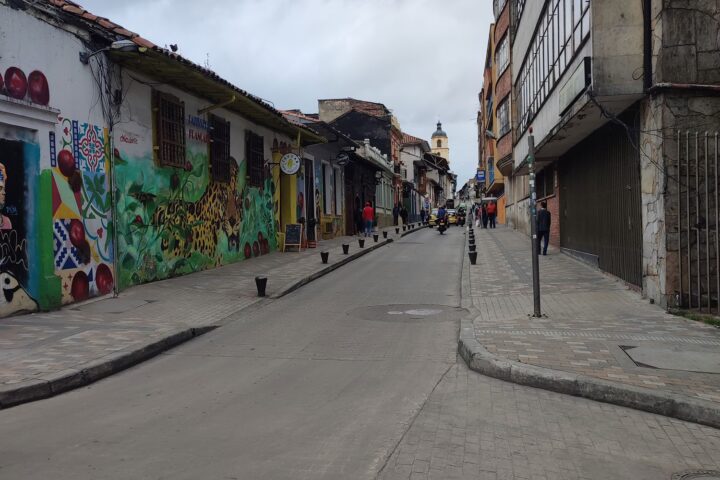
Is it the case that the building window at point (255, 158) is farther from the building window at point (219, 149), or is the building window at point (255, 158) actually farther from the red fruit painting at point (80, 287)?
the red fruit painting at point (80, 287)

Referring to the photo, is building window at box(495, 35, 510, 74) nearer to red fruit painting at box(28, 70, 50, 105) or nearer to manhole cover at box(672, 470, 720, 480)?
red fruit painting at box(28, 70, 50, 105)

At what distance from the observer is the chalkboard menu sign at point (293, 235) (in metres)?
19.8

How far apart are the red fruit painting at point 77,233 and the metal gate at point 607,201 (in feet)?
30.0

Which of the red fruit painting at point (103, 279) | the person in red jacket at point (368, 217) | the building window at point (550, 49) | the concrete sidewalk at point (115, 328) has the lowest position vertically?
the concrete sidewalk at point (115, 328)

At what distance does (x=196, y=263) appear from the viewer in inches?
548

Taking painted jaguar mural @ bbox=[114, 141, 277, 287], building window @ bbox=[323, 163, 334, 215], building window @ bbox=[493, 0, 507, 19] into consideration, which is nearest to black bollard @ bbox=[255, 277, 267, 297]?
painted jaguar mural @ bbox=[114, 141, 277, 287]

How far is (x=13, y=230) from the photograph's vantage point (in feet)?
28.9

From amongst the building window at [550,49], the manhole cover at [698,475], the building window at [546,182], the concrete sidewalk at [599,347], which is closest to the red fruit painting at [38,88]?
the concrete sidewalk at [599,347]

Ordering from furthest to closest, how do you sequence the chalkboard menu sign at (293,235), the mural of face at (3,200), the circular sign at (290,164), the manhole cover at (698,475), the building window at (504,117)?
the building window at (504,117)
the chalkboard menu sign at (293,235)
the circular sign at (290,164)
the mural of face at (3,200)
the manhole cover at (698,475)

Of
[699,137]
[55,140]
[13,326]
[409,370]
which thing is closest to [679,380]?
[409,370]

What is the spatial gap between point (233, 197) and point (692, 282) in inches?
431

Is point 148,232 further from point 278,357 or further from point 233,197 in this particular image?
point 278,357

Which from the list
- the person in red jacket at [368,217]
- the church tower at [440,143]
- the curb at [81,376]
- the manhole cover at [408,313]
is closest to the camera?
the curb at [81,376]

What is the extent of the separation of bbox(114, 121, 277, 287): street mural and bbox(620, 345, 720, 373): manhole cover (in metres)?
8.55
